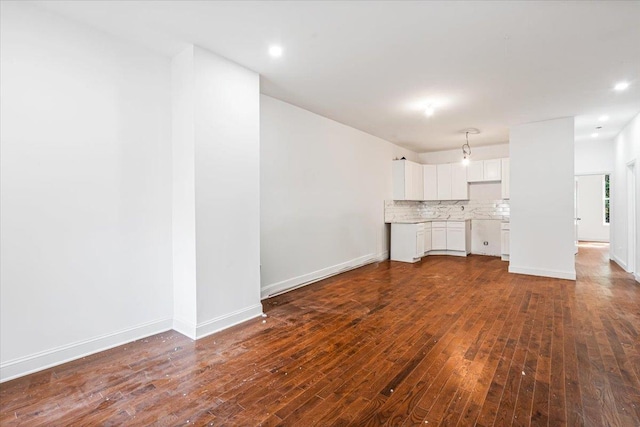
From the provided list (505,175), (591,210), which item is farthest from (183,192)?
(591,210)

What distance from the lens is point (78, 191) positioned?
259cm

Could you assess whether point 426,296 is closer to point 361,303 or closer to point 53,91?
point 361,303

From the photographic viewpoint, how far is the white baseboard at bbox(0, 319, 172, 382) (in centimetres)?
227

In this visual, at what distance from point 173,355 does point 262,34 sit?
9.57ft

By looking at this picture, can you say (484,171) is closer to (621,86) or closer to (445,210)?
(445,210)

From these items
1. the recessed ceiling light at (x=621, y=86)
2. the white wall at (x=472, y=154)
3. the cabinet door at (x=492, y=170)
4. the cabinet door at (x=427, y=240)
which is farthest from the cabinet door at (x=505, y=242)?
the recessed ceiling light at (x=621, y=86)

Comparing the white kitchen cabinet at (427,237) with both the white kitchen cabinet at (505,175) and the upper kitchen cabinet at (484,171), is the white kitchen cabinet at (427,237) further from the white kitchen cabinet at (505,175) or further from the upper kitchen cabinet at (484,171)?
the white kitchen cabinet at (505,175)

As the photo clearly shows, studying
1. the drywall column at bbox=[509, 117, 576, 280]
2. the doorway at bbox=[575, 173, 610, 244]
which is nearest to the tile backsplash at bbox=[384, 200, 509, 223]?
the drywall column at bbox=[509, 117, 576, 280]

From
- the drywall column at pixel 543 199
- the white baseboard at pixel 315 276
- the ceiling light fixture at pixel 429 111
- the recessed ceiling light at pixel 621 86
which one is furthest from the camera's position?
the drywall column at pixel 543 199

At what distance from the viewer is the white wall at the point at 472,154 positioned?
7.68 m

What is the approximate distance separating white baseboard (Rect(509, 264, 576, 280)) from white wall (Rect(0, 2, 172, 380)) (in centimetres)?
572

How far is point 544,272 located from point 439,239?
2657 millimetres

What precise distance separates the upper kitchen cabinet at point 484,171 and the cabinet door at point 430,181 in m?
0.80

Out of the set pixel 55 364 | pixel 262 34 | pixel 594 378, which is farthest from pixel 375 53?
pixel 55 364
